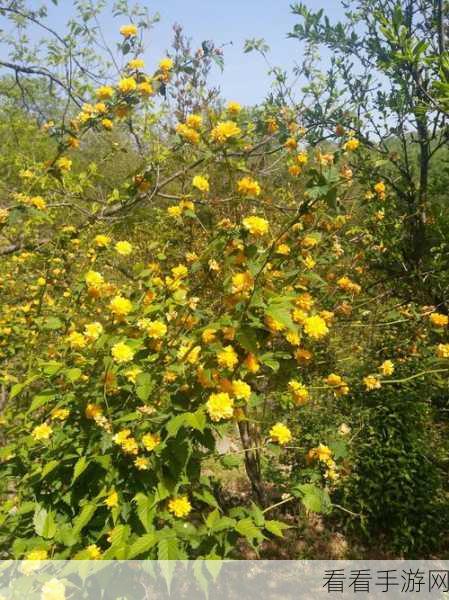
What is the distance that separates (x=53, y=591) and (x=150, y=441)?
46 centimetres

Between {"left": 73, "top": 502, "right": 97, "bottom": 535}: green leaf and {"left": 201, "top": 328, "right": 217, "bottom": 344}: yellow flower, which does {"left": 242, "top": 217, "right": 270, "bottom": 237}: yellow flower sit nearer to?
{"left": 201, "top": 328, "right": 217, "bottom": 344}: yellow flower

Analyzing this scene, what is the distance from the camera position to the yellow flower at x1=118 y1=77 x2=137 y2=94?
6.80 feet

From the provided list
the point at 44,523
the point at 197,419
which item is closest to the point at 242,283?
the point at 197,419

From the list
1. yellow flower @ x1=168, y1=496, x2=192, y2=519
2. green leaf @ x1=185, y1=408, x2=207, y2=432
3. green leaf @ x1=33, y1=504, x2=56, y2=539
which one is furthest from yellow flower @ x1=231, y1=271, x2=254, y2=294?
green leaf @ x1=33, y1=504, x2=56, y2=539

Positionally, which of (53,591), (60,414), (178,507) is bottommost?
(53,591)

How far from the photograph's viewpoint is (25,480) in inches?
62.2

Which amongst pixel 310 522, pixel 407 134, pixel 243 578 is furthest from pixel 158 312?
pixel 310 522

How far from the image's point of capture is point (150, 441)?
4.52 feet

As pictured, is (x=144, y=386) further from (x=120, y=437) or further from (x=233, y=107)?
(x=233, y=107)

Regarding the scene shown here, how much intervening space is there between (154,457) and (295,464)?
8.86 feet

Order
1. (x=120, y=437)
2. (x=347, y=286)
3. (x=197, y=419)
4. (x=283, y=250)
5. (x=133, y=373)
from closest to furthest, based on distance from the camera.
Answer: (x=197, y=419), (x=120, y=437), (x=133, y=373), (x=283, y=250), (x=347, y=286)

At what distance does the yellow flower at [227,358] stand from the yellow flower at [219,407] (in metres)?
0.10

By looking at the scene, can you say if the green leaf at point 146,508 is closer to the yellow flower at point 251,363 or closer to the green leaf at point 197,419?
the green leaf at point 197,419

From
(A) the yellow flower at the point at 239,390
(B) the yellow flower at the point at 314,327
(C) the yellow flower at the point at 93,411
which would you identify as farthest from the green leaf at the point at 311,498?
(C) the yellow flower at the point at 93,411
